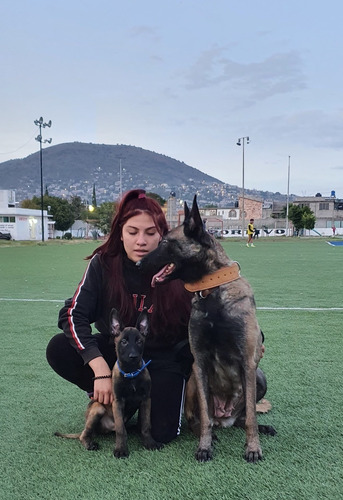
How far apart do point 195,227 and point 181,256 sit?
198mm

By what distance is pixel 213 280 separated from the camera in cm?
259

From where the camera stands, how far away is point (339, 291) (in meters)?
8.94

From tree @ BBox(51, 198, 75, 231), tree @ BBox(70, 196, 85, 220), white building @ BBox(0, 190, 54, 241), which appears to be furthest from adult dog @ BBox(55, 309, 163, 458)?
tree @ BBox(70, 196, 85, 220)

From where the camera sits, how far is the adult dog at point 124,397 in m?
2.59

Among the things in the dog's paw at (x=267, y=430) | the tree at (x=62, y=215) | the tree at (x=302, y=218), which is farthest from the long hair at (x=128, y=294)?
the tree at (x=62, y=215)

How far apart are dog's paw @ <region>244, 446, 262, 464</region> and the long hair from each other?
976 mm

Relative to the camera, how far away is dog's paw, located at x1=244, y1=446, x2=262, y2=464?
245 centimetres

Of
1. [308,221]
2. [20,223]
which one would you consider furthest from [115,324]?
[308,221]

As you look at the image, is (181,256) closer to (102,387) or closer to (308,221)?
(102,387)

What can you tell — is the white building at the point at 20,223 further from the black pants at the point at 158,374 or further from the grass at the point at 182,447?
the black pants at the point at 158,374

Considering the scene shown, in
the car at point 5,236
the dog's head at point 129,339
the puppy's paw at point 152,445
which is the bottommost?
the car at point 5,236

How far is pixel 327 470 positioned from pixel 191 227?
1.54 metres

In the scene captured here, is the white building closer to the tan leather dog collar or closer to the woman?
the woman

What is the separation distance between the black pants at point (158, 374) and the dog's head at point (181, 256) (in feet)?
2.52
